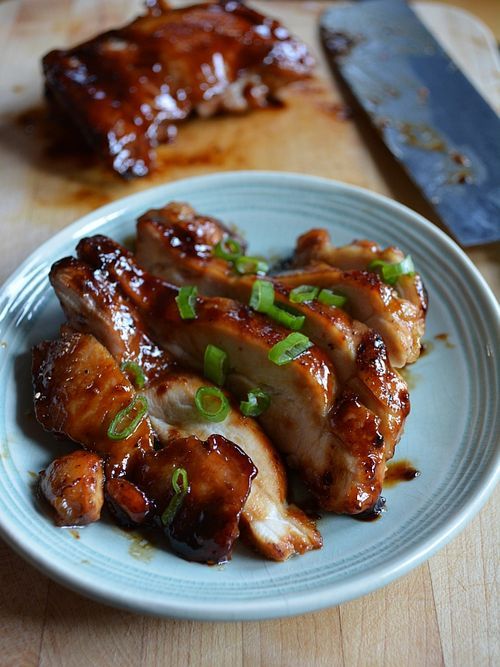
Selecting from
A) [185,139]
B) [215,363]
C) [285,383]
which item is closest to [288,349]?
[285,383]

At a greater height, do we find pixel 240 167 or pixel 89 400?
pixel 89 400

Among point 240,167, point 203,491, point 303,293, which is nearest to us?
point 203,491

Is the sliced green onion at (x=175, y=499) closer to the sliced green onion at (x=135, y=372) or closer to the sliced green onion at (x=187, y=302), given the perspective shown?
the sliced green onion at (x=135, y=372)

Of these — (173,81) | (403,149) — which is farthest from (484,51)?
(173,81)

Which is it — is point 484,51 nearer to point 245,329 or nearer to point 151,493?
point 245,329

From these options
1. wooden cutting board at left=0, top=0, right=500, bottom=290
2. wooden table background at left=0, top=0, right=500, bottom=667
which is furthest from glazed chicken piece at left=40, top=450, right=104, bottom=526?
wooden cutting board at left=0, top=0, right=500, bottom=290

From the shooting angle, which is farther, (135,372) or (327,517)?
(135,372)

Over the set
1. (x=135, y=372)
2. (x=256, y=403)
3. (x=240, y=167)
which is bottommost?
(x=240, y=167)

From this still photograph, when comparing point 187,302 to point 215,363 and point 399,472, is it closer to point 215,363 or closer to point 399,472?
point 215,363
